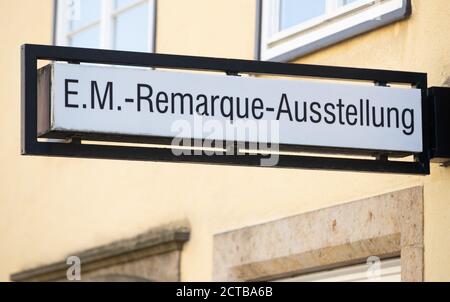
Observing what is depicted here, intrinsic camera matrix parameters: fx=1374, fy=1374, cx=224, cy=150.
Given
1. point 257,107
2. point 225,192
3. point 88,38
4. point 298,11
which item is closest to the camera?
point 257,107

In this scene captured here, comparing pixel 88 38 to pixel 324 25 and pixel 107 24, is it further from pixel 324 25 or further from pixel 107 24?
pixel 324 25

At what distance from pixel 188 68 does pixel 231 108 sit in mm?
233

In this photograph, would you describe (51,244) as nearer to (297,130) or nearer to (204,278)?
(204,278)

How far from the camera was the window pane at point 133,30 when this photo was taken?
9.75 m

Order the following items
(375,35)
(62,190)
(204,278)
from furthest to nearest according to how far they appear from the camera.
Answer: (62,190) < (204,278) < (375,35)

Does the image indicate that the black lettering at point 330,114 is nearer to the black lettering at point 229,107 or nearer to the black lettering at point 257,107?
the black lettering at point 257,107

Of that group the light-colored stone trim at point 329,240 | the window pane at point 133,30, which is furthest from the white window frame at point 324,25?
the window pane at point 133,30

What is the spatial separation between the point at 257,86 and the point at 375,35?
172cm

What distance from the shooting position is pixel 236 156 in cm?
547

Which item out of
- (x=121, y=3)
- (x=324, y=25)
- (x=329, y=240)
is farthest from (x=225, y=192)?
(x=121, y=3)

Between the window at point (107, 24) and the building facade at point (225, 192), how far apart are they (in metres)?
0.01

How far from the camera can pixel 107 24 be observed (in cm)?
1022

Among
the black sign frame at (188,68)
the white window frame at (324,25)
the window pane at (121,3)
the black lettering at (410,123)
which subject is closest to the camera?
the black sign frame at (188,68)
